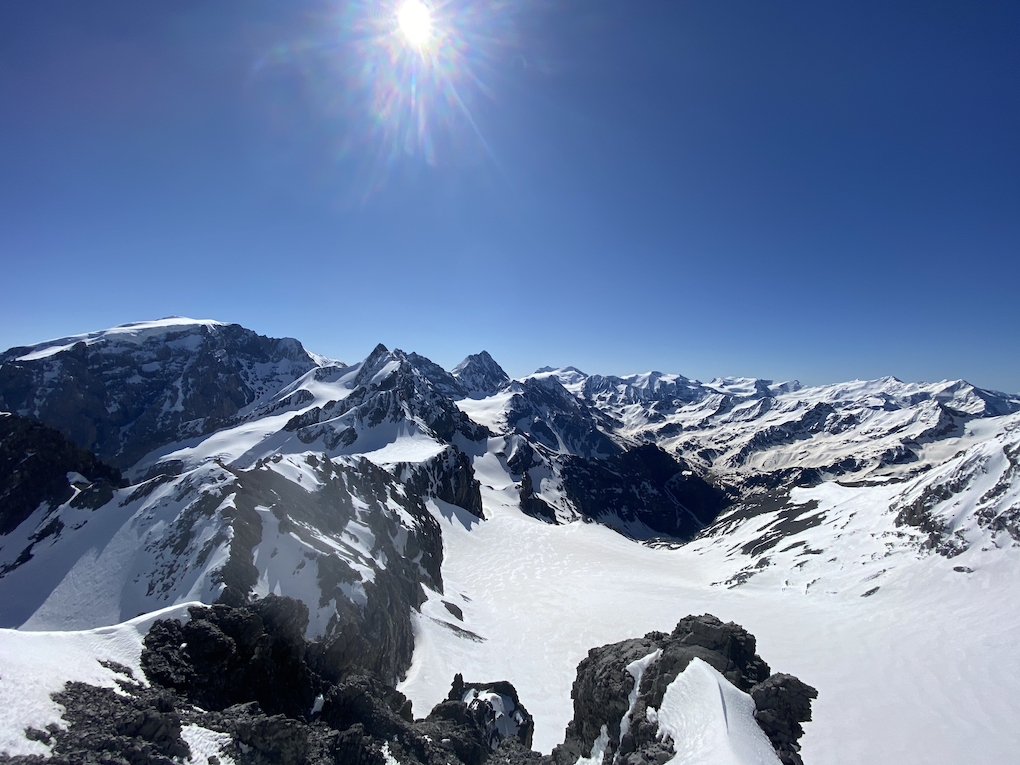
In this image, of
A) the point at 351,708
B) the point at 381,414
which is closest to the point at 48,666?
the point at 351,708

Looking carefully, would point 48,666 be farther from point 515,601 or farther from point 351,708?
point 515,601

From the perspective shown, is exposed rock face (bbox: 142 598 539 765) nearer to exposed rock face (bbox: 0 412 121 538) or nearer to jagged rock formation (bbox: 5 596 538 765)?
jagged rock formation (bbox: 5 596 538 765)

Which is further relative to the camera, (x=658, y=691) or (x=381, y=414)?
(x=381, y=414)

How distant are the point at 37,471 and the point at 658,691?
66.0m

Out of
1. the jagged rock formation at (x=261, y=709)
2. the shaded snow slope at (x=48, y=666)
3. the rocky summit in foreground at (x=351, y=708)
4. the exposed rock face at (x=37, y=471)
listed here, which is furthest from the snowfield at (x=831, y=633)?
the exposed rock face at (x=37, y=471)

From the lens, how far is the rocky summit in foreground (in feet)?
46.6

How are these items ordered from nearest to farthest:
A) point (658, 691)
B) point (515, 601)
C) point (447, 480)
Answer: point (658, 691) → point (515, 601) → point (447, 480)

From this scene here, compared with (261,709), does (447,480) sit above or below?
above

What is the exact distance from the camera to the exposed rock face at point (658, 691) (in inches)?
636

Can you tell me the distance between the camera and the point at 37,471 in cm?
4788

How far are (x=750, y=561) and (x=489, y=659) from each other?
53692 millimetres

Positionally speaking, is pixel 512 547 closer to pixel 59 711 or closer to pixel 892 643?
pixel 892 643

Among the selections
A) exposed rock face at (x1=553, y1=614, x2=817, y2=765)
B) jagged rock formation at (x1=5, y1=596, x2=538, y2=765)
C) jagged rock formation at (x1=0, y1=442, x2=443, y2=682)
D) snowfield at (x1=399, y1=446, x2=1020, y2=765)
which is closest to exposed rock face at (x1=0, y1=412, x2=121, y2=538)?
jagged rock formation at (x1=0, y1=442, x2=443, y2=682)

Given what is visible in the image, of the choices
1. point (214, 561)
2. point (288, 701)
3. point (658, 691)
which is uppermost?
point (214, 561)
